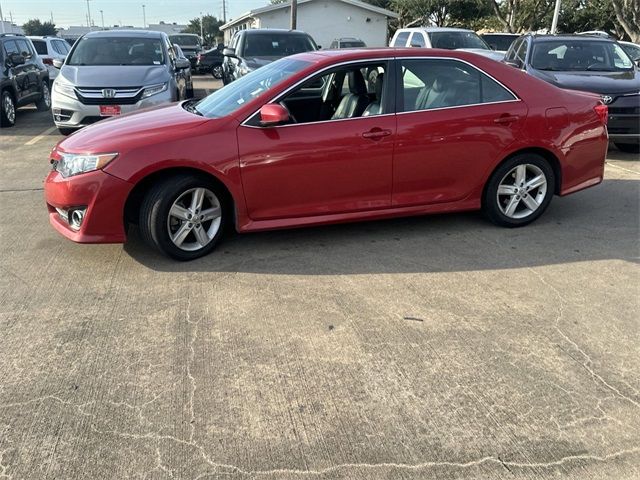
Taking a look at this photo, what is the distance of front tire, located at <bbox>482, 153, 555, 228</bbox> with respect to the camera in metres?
5.18

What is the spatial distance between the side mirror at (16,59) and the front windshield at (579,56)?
9.66 metres

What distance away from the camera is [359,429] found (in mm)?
2672

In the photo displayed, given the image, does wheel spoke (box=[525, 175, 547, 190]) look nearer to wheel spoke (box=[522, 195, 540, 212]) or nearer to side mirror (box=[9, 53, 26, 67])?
wheel spoke (box=[522, 195, 540, 212])

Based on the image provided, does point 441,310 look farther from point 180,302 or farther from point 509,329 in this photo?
point 180,302

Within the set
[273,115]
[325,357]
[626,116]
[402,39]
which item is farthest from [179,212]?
[402,39]

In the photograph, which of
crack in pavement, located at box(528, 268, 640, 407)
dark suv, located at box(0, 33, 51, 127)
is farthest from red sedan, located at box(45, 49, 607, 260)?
dark suv, located at box(0, 33, 51, 127)

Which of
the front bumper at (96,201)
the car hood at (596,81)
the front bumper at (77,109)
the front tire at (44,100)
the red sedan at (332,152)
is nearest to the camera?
the front bumper at (96,201)

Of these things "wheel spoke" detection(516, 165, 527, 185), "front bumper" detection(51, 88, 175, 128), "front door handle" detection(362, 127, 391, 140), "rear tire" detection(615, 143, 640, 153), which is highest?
"front door handle" detection(362, 127, 391, 140)

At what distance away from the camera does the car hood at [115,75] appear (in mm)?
8555

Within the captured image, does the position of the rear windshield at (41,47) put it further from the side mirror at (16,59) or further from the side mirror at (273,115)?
the side mirror at (273,115)

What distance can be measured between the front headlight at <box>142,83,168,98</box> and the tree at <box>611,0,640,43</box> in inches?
922

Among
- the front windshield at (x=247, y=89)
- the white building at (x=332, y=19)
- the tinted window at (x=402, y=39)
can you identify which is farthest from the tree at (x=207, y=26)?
the front windshield at (x=247, y=89)

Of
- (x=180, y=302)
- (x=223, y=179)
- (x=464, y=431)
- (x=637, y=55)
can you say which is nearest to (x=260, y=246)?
(x=223, y=179)

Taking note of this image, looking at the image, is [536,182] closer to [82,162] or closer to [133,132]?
[133,132]
